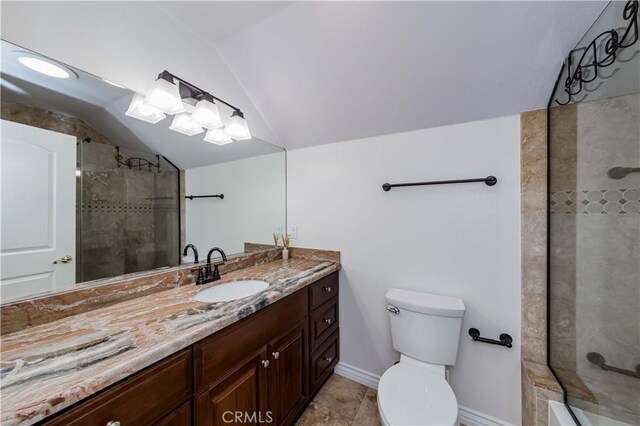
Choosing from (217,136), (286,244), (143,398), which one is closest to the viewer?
(143,398)

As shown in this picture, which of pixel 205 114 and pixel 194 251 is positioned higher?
pixel 205 114

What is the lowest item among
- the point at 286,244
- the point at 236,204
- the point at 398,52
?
the point at 286,244

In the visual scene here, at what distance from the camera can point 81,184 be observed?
40.1 inches

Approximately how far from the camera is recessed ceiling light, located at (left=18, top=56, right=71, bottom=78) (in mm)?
886

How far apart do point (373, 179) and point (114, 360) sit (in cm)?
161

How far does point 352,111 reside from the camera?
5.31ft

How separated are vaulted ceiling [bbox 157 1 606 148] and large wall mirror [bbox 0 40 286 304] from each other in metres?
0.61

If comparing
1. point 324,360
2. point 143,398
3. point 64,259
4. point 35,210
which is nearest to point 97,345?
point 143,398

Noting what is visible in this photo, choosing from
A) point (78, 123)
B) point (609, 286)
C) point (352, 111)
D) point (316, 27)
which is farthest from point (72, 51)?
point (609, 286)

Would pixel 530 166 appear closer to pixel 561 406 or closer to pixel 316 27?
pixel 561 406

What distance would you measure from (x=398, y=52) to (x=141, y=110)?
1369mm

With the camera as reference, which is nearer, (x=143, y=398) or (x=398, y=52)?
(x=143, y=398)

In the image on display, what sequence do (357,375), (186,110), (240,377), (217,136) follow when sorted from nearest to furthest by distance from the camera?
1. (240,377)
2. (186,110)
3. (217,136)
4. (357,375)

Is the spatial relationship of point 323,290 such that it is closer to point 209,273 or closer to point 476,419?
point 209,273
